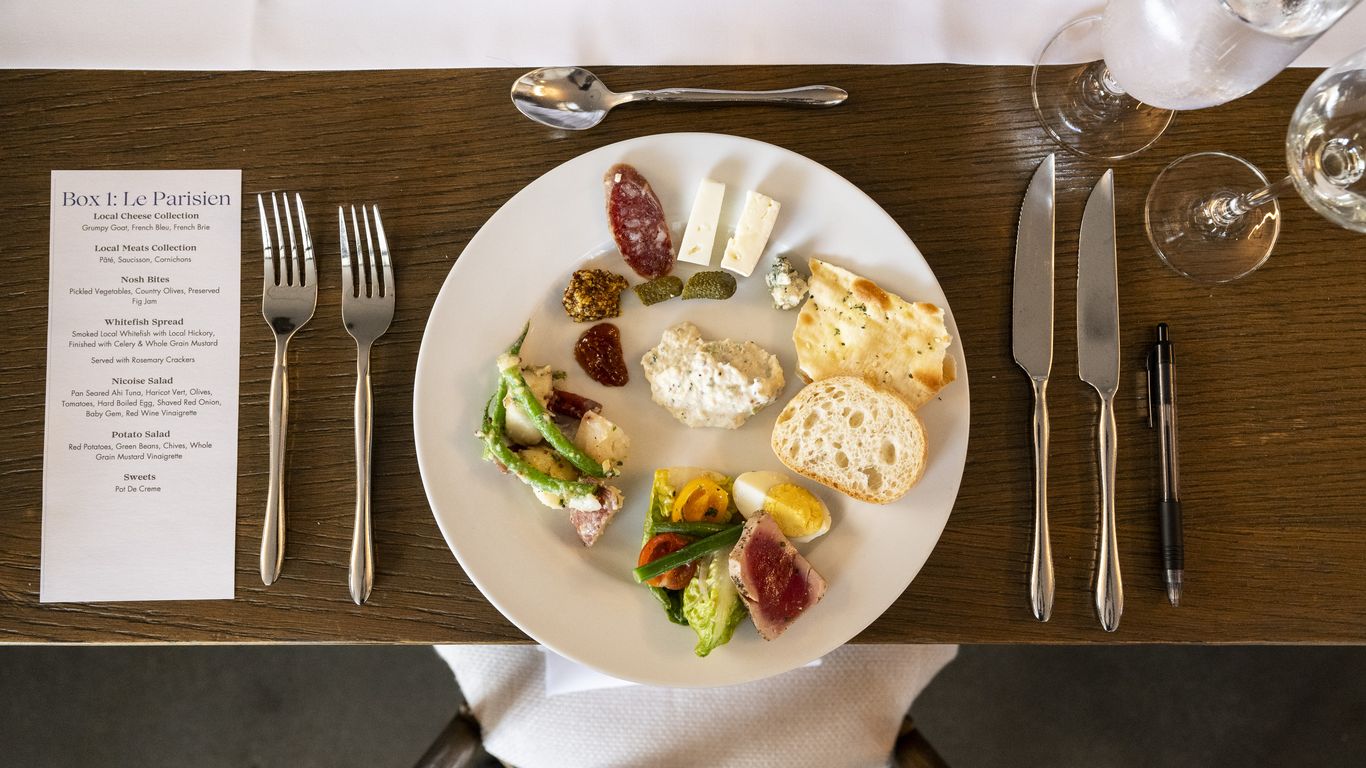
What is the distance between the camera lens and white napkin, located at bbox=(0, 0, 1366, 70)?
1192 mm

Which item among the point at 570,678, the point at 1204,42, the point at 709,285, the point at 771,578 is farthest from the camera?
the point at 570,678

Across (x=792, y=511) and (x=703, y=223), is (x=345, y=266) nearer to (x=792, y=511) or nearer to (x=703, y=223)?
(x=703, y=223)

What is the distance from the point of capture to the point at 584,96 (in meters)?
1.17

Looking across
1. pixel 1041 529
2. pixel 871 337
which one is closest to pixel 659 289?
pixel 871 337

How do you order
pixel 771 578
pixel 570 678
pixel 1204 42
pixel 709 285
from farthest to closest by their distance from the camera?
1. pixel 570 678
2. pixel 709 285
3. pixel 771 578
4. pixel 1204 42

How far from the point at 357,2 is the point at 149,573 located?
2.98 feet

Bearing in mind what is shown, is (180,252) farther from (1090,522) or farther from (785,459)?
(1090,522)

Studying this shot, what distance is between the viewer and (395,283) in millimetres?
1178

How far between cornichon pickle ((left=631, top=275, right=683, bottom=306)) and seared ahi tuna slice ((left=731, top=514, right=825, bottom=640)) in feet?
1.14

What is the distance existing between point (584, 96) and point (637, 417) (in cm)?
49

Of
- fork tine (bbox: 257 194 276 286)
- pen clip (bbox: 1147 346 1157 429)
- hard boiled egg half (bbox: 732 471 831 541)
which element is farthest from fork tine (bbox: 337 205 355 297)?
pen clip (bbox: 1147 346 1157 429)

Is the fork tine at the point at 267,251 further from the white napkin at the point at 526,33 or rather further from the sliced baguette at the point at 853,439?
the sliced baguette at the point at 853,439

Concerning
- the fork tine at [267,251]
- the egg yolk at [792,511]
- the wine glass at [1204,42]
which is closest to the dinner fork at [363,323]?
the fork tine at [267,251]

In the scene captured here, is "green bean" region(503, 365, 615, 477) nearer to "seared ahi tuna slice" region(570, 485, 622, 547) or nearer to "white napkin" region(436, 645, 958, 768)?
"seared ahi tuna slice" region(570, 485, 622, 547)
